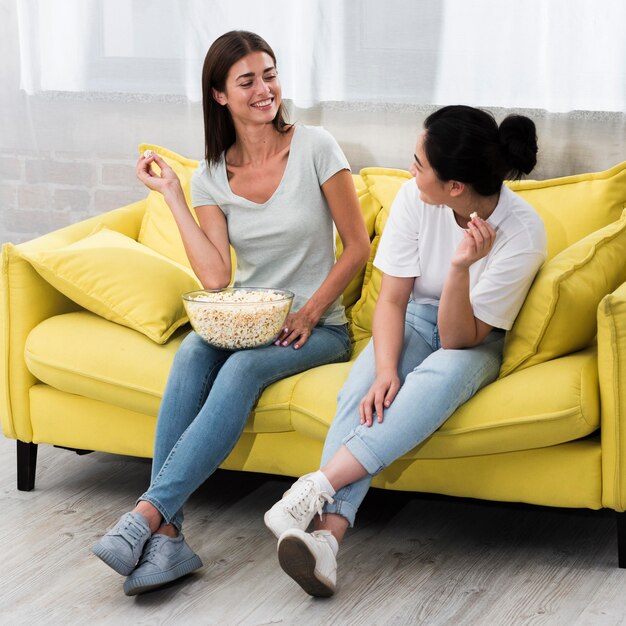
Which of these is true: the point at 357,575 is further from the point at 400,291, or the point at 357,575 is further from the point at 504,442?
the point at 400,291

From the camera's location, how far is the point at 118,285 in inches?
98.0

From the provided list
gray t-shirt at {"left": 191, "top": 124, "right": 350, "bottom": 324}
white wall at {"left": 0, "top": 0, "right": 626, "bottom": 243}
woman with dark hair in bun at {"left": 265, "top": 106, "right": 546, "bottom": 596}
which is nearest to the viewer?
woman with dark hair in bun at {"left": 265, "top": 106, "right": 546, "bottom": 596}

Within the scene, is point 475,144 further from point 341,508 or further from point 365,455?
point 341,508

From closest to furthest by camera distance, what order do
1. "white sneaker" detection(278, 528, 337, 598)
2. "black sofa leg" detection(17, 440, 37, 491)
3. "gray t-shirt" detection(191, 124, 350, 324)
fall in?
"white sneaker" detection(278, 528, 337, 598) → "gray t-shirt" detection(191, 124, 350, 324) → "black sofa leg" detection(17, 440, 37, 491)

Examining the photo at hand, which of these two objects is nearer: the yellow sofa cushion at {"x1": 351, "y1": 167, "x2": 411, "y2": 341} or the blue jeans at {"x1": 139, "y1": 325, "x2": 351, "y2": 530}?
the blue jeans at {"x1": 139, "y1": 325, "x2": 351, "y2": 530}

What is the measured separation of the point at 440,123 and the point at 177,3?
147cm

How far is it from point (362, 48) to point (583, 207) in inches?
34.8

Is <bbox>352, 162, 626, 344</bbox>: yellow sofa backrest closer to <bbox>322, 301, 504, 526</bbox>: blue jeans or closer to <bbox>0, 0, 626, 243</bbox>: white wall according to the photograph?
<bbox>322, 301, 504, 526</bbox>: blue jeans

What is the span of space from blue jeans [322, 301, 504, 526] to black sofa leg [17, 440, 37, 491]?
0.93 m

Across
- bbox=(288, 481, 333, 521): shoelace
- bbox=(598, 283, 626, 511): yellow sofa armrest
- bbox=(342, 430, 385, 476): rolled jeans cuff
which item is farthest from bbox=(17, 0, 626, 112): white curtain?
bbox=(288, 481, 333, 521): shoelace

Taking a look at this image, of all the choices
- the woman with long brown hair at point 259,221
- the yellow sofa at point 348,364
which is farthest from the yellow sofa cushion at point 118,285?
the woman with long brown hair at point 259,221

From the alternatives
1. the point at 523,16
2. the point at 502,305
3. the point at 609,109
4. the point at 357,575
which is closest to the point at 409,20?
the point at 523,16

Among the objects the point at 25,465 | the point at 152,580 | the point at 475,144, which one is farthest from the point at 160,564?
the point at 475,144

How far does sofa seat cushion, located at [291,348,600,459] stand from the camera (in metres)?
2.02
